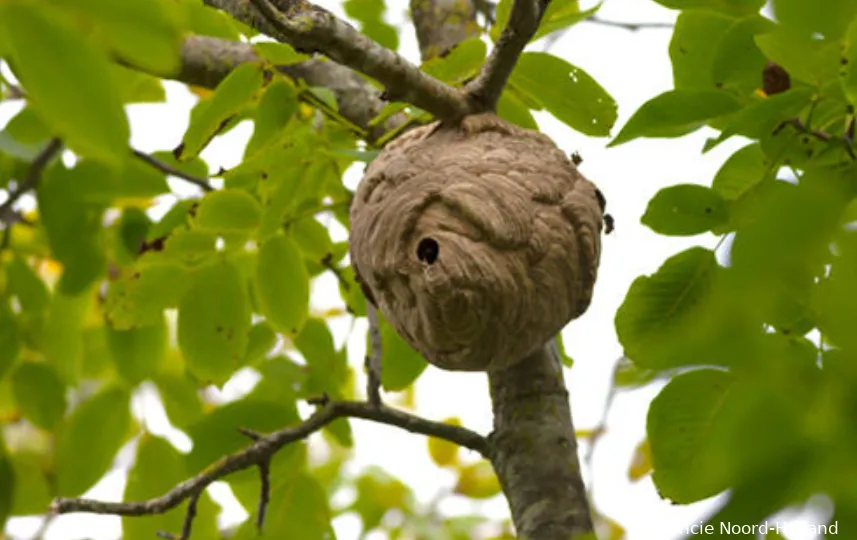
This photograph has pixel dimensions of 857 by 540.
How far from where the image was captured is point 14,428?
362 cm

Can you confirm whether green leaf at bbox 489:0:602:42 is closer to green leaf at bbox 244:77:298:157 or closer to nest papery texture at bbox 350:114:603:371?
nest papery texture at bbox 350:114:603:371

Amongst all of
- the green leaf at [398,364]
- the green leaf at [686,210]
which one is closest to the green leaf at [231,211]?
the green leaf at [398,364]

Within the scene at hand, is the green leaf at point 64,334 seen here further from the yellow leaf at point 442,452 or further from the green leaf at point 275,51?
the yellow leaf at point 442,452

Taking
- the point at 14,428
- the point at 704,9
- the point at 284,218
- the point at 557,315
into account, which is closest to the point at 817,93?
the point at 704,9

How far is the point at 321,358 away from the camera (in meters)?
2.34

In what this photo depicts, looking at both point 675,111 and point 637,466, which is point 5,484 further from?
point 637,466

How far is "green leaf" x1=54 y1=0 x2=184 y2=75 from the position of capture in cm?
68

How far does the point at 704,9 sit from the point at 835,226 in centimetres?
106

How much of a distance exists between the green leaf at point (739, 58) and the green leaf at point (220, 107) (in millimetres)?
694

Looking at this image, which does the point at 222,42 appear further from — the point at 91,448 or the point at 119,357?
the point at 91,448

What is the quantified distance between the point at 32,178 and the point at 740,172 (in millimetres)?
1359

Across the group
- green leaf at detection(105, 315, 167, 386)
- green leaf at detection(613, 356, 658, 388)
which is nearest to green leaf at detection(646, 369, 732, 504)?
green leaf at detection(613, 356, 658, 388)

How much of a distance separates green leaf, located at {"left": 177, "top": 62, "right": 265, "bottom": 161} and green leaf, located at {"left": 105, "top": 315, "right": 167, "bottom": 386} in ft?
2.16

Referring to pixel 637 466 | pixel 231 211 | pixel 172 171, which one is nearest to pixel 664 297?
pixel 231 211
